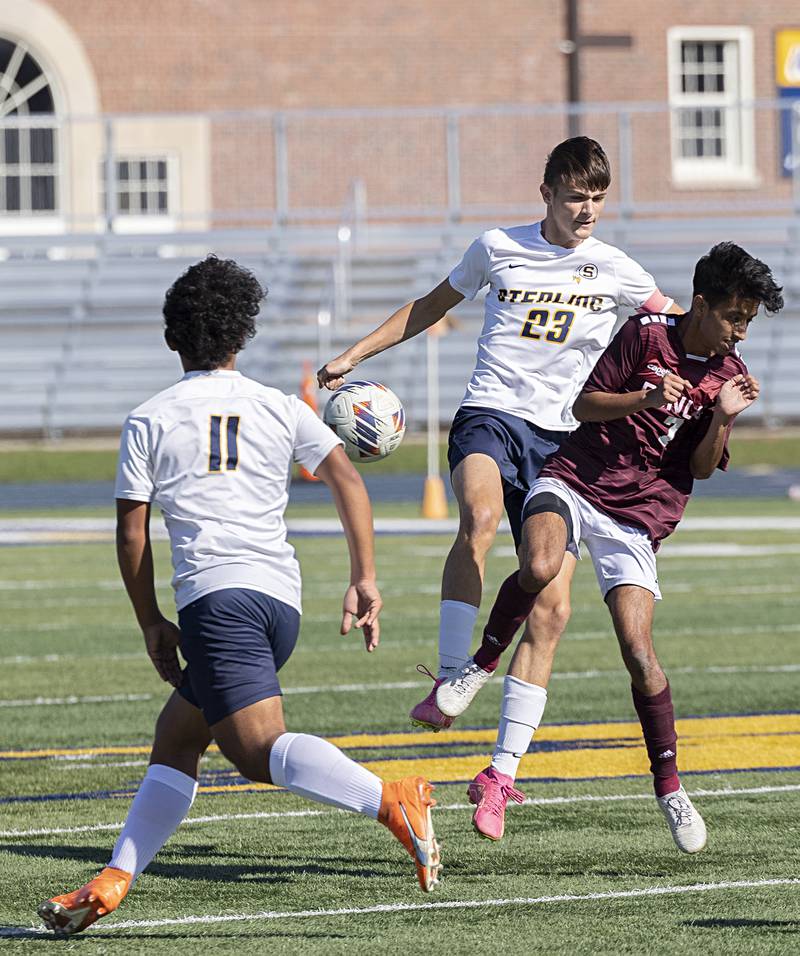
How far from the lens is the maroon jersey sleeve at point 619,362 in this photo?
6176mm

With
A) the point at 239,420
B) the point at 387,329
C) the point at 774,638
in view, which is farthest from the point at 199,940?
the point at 774,638

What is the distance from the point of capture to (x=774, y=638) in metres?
11.9

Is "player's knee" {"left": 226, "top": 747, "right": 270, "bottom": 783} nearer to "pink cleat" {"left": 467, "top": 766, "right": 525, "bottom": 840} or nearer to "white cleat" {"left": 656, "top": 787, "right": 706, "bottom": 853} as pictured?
"pink cleat" {"left": 467, "top": 766, "right": 525, "bottom": 840}

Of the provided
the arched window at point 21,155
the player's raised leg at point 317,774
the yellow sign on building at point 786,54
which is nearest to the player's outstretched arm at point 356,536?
the player's raised leg at point 317,774

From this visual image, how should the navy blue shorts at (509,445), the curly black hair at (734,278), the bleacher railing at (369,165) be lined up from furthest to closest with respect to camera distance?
the bleacher railing at (369,165), the navy blue shorts at (509,445), the curly black hair at (734,278)

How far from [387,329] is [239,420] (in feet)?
6.89


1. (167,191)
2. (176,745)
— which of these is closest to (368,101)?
(167,191)

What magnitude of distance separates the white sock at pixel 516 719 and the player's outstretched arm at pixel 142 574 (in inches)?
58.8

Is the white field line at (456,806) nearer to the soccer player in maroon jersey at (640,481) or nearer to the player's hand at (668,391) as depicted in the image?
the soccer player in maroon jersey at (640,481)

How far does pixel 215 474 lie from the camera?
514cm

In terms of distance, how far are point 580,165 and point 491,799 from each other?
228cm

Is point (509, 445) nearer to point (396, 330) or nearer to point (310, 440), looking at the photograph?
point (396, 330)

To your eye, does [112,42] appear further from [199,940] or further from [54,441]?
[199,940]

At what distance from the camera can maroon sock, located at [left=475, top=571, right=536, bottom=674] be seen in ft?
21.1
